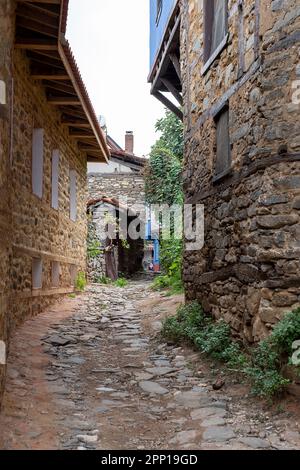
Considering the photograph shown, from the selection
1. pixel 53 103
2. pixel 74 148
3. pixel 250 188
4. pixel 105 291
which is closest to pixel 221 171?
pixel 250 188

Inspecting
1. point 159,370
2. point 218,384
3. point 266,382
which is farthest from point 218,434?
point 159,370

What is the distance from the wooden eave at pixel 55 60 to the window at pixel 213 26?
6.63 feet

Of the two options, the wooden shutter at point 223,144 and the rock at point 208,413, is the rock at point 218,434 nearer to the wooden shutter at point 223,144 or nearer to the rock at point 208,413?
the rock at point 208,413

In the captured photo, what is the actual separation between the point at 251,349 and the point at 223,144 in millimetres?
2787

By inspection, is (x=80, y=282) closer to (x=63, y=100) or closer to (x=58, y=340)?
(x=63, y=100)

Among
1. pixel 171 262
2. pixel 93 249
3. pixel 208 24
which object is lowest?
pixel 171 262

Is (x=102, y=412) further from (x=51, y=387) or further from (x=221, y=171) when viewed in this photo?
(x=221, y=171)

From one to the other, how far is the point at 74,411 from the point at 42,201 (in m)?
4.55

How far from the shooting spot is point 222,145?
633 cm

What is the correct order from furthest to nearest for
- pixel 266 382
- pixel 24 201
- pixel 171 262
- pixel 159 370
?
pixel 171 262 < pixel 24 201 < pixel 159 370 < pixel 266 382

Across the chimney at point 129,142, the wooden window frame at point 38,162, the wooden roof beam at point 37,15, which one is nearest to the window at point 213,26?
the wooden roof beam at point 37,15

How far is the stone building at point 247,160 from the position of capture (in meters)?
4.64

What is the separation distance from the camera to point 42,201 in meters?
8.05

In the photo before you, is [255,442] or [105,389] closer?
[255,442]
